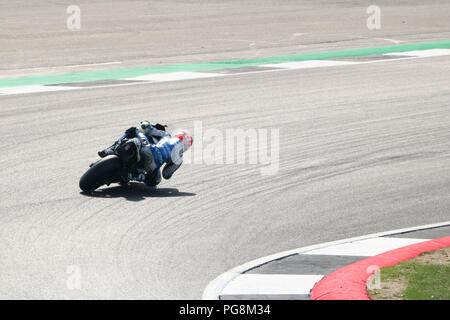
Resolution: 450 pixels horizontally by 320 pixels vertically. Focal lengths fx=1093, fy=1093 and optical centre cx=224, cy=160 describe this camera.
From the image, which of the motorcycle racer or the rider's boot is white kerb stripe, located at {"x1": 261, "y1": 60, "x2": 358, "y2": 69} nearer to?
the motorcycle racer

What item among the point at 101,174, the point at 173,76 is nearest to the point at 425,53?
the point at 173,76

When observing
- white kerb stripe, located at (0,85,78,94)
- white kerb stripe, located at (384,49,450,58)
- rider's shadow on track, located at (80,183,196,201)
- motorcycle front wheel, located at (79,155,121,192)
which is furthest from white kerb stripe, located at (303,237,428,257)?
white kerb stripe, located at (384,49,450,58)

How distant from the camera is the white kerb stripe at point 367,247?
1015 centimetres

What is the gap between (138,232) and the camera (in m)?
10.7

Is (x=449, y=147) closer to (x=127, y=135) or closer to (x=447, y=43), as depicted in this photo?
(x=127, y=135)

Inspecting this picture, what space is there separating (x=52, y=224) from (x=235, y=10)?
2926 centimetres

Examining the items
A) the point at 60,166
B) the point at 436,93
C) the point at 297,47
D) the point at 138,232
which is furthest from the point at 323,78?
the point at 138,232

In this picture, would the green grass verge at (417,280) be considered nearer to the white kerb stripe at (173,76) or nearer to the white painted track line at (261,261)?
the white painted track line at (261,261)

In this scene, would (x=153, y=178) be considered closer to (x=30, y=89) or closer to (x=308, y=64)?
(x=30, y=89)

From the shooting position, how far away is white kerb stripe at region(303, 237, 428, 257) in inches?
400

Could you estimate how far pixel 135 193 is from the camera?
12484 millimetres

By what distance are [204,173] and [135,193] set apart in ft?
4.96

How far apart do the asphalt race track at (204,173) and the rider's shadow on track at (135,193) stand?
0.12 ft

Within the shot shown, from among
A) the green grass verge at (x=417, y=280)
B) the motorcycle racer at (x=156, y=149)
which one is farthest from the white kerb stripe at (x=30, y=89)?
the green grass verge at (x=417, y=280)
